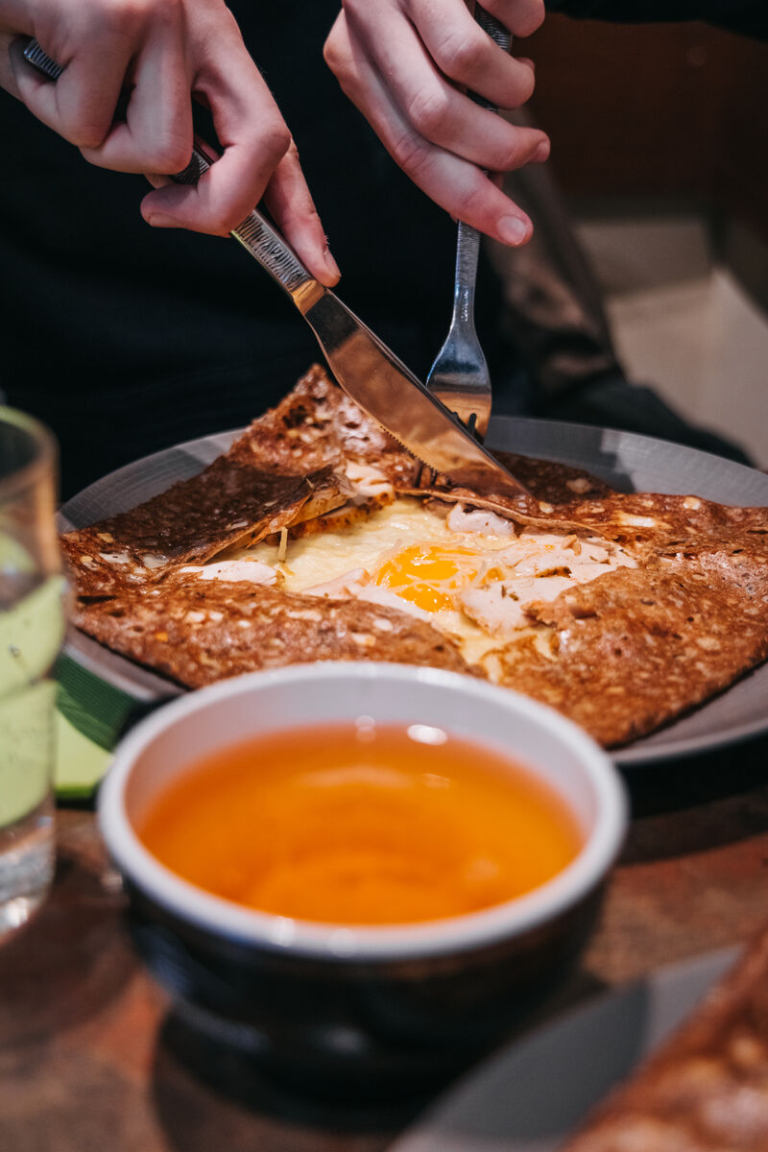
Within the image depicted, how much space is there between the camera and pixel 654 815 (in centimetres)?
113

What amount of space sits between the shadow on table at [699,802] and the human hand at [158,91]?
92 cm

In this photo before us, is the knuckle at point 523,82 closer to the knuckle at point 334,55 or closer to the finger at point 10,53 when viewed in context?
the knuckle at point 334,55

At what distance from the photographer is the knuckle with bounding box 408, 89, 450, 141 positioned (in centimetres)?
165

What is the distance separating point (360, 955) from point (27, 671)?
45 centimetres

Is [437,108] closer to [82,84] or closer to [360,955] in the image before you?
[82,84]

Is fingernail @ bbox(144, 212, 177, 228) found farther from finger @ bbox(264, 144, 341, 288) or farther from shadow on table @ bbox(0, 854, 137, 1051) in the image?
shadow on table @ bbox(0, 854, 137, 1051)

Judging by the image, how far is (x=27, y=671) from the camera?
944 millimetres

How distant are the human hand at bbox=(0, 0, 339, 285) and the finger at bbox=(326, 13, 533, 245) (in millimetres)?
268

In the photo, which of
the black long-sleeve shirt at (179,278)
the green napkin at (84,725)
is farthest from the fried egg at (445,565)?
the black long-sleeve shirt at (179,278)

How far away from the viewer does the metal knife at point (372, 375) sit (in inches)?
62.6

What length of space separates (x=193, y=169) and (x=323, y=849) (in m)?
1.09

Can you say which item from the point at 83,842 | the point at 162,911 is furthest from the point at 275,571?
the point at 162,911

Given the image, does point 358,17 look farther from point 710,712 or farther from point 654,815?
point 654,815

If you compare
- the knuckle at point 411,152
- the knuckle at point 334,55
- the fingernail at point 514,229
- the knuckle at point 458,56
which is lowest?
the fingernail at point 514,229
